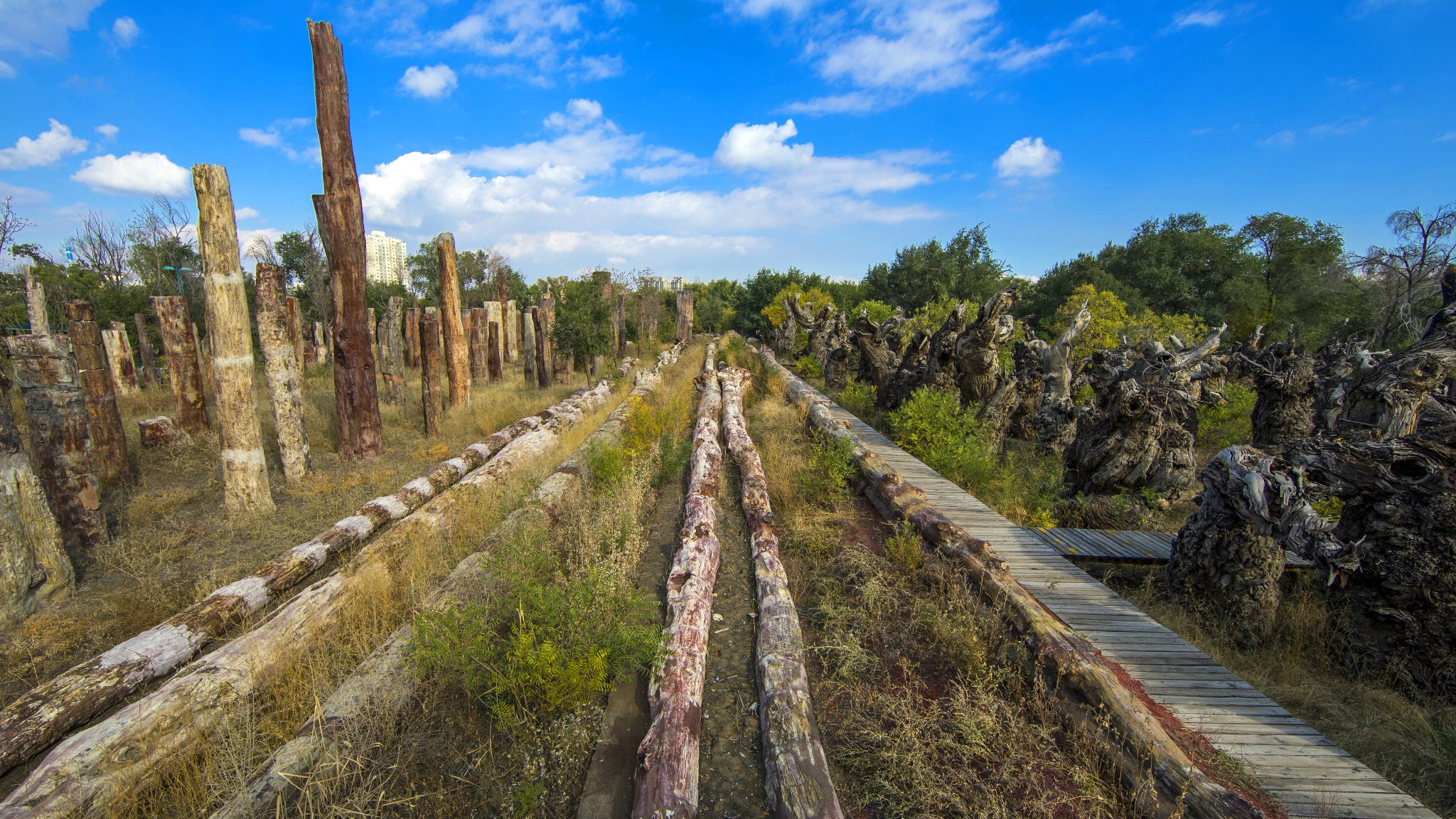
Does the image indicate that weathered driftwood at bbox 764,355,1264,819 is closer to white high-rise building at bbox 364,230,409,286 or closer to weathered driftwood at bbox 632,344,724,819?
weathered driftwood at bbox 632,344,724,819

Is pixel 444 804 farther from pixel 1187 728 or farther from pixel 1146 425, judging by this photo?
pixel 1146 425

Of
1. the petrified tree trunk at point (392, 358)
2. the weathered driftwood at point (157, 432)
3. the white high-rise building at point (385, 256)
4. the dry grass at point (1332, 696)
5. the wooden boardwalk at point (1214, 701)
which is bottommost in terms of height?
the dry grass at point (1332, 696)

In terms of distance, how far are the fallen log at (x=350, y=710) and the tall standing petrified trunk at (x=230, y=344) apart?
345 centimetres

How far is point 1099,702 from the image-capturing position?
3.25m

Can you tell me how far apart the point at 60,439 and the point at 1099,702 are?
934 cm

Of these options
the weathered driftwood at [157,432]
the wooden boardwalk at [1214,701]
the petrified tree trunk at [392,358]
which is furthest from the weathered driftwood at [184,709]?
the petrified tree trunk at [392,358]

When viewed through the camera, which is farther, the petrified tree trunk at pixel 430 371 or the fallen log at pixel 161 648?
the petrified tree trunk at pixel 430 371

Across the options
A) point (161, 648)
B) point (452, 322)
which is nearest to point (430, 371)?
point (452, 322)

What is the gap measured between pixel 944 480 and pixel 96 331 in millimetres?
12443

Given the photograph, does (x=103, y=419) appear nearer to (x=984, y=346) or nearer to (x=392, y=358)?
(x=392, y=358)

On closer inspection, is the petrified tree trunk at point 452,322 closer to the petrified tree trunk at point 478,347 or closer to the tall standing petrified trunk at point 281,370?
the petrified tree trunk at point 478,347

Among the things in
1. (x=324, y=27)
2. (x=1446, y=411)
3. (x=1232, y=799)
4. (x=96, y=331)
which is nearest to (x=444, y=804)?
(x=1232, y=799)

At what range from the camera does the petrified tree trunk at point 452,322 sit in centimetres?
1128

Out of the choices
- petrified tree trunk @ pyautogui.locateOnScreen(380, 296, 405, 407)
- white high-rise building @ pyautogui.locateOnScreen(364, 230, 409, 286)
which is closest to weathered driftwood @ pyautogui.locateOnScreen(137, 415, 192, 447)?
petrified tree trunk @ pyautogui.locateOnScreen(380, 296, 405, 407)
